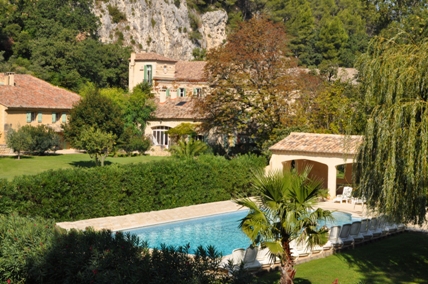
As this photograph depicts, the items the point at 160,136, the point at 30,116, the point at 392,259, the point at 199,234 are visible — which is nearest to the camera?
the point at 392,259

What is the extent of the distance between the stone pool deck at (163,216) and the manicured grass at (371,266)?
7.28 ft

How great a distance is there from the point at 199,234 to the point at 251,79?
1810 centimetres

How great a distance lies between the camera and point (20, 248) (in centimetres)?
1095

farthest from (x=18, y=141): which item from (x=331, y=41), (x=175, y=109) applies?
(x=331, y=41)

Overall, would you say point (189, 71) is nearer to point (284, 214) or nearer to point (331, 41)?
point (331, 41)

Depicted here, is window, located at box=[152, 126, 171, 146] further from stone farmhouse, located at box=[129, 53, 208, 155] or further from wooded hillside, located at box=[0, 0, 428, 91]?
wooded hillside, located at box=[0, 0, 428, 91]

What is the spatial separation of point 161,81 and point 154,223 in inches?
1541

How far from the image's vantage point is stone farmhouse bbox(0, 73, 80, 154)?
45.1m

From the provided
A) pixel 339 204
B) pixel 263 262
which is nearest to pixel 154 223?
pixel 263 262

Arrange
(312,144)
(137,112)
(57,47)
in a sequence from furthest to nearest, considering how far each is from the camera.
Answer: (57,47) → (137,112) → (312,144)

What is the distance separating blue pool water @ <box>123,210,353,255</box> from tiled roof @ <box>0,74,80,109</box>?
23.5m

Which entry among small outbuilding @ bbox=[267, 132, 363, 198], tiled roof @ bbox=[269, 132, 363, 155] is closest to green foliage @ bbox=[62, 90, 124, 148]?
small outbuilding @ bbox=[267, 132, 363, 198]

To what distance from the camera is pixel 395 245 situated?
19359mm

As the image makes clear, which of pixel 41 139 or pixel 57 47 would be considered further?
pixel 57 47
